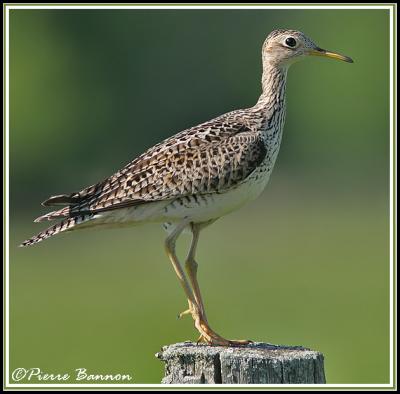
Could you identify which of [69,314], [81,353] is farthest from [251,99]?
[81,353]

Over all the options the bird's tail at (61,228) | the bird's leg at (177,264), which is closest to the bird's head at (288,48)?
the bird's leg at (177,264)

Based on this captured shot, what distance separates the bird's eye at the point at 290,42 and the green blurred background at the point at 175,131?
8883 mm

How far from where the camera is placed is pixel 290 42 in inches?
589

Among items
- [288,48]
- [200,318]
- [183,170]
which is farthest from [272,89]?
[200,318]

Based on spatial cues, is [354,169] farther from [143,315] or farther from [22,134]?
[143,315]

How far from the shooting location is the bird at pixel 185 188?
539 inches

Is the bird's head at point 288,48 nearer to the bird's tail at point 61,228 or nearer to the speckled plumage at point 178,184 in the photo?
the speckled plumage at point 178,184

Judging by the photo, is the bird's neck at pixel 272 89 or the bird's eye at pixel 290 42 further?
the bird's eye at pixel 290 42

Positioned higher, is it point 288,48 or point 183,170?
point 288,48

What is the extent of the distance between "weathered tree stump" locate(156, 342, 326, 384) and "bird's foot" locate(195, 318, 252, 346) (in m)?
0.67

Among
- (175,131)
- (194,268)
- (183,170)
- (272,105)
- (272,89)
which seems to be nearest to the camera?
(183,170)

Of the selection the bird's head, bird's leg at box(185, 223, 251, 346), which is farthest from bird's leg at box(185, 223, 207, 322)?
the bird's head

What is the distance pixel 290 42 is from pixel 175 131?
19802 millimetres

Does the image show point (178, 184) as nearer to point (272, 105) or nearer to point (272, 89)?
point (272, 105)
